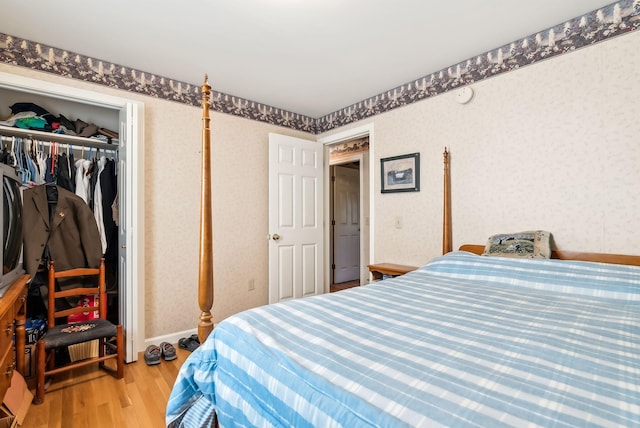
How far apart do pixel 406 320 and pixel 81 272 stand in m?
2.38

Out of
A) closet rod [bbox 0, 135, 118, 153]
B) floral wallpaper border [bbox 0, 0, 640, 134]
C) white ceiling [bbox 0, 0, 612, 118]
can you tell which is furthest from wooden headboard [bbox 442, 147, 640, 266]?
closet rod [bbox 0, 135, 118, 153]

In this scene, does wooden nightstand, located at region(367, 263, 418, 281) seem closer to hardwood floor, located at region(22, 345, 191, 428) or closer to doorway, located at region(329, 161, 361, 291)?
hardwood floor, located at region(22, 345, 191, 428)

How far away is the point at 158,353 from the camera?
2381 millimetres

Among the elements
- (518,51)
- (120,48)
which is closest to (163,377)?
(120,48)

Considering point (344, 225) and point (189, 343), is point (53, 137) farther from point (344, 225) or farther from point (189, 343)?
point (344, 225)

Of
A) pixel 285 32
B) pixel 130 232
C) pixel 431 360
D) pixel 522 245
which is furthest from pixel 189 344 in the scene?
pixel 522 245

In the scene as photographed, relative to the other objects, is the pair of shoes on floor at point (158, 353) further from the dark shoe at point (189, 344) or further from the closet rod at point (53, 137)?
the closet rod at point (53, 137)

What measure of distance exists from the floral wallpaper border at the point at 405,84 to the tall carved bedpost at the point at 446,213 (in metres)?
0.66

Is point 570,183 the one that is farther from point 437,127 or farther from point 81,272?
point 81,272

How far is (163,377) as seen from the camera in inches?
84.4

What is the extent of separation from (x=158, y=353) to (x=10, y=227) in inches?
51.2

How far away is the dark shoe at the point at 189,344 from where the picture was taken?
102 inches

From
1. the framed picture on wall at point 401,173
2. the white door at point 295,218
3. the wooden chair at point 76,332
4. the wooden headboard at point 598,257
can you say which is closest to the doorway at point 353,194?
the white door at point 295,218

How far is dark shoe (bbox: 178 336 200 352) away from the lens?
2589 mm
